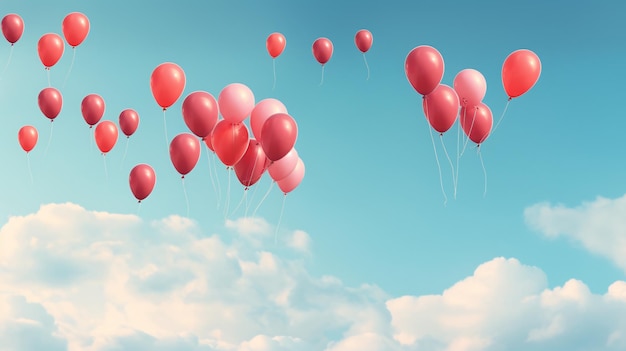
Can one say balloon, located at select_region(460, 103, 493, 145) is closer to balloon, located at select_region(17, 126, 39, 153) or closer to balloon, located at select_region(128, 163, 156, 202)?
balloon, located at select_region(128, 163, 156, 202)

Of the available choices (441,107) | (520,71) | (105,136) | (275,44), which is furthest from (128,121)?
(520,71)

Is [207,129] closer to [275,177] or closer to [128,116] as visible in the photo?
[275,177]

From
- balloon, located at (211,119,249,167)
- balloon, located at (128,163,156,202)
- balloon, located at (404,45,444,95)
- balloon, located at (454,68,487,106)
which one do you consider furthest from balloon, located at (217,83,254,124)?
balloon, located at (454,68,487,106)

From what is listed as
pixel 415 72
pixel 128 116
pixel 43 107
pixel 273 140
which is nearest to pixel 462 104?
pixel 415 72

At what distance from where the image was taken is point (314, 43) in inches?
603

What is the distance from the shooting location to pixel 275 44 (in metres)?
14.8

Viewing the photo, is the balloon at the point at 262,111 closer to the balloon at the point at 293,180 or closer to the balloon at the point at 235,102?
the balloon at the point at 235,102

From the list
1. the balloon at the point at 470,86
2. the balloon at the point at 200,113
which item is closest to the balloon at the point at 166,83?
the balloon at the point at 200,113

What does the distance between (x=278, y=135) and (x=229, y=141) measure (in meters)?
1.01

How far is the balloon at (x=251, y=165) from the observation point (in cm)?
1070

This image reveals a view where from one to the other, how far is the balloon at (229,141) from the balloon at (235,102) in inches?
4.6

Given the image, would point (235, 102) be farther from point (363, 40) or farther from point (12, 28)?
point (12, 28)

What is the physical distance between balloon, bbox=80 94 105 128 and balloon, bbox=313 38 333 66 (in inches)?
174

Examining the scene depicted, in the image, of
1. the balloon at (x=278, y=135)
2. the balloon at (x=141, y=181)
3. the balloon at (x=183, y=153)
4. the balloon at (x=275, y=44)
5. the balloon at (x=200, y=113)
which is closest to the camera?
the balloon at (x=278, y=135)
